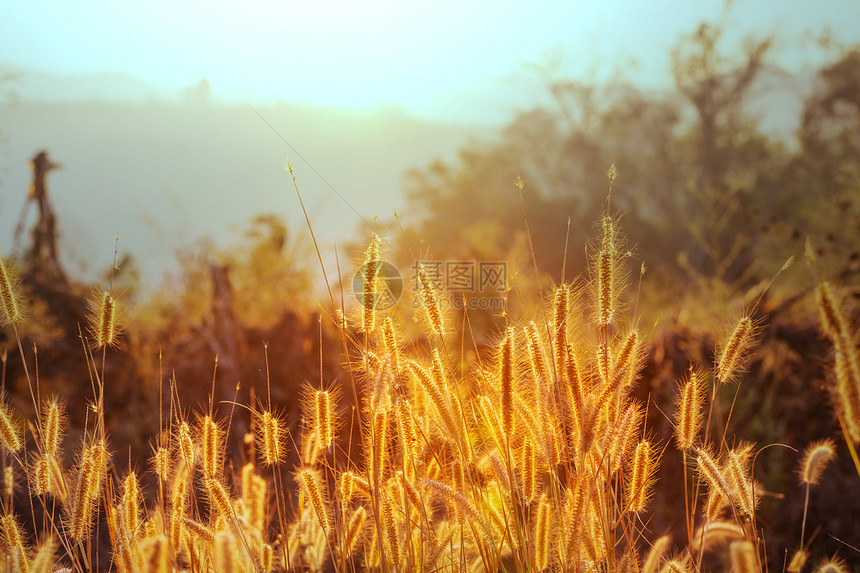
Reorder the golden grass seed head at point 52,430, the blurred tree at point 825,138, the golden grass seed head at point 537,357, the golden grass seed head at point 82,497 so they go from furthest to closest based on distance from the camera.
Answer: the blurred tree at point 825,138 → the golden grass seed head at point 52,430 → the golden grass seed head at point 82,497 → the golden grass seed head at point 537,357

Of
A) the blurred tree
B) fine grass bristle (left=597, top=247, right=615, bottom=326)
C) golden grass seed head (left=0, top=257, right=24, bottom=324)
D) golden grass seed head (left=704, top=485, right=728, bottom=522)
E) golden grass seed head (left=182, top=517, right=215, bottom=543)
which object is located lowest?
golden grass seed head (left=182, top=517, right=215, bottom=543)

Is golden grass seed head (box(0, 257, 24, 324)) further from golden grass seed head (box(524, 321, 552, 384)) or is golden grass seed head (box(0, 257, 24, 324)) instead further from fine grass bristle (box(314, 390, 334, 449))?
golden grass seed head (box(524, 321, 552, 384))

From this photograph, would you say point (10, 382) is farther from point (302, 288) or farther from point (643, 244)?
point (643, 244)

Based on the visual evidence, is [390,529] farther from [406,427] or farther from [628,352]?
[628,352]

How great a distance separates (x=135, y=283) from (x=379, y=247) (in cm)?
674

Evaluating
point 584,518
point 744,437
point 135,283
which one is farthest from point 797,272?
point 584,518

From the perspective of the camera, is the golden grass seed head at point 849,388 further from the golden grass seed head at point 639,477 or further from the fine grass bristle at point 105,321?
the fine grass bristle at point 105,321

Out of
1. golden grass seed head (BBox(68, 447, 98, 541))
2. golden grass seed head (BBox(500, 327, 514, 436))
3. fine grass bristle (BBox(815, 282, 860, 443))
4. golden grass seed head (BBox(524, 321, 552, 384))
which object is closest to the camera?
fine grass bristle (BBox(815, 282, 860, 443))

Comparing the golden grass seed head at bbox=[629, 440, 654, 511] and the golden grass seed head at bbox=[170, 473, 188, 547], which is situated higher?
the golden grass seed head at bbox=[629, 440, 654, 511]

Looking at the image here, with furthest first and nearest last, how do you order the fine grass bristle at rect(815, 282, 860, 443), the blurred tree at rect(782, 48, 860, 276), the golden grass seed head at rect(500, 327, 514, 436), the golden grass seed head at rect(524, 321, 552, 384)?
1. the blurred tree at rect(782, 48, 860, 276)
2. the golden grass seed head at rect(524, 321, 552, 384)
3. the golden grass seed head at rect(500, 327, 514, 436)
4. the fine grass bristle at rect(815, 282, 860, 443)

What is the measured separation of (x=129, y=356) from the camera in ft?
14.7

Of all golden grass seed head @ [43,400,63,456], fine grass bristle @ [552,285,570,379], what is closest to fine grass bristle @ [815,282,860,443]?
fine grass bristle @ [552,285,570,379]

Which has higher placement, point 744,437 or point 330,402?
point 330,402

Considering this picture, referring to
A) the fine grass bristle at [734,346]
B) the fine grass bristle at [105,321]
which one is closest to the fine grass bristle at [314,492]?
the fine grass bristle at [105,321]
